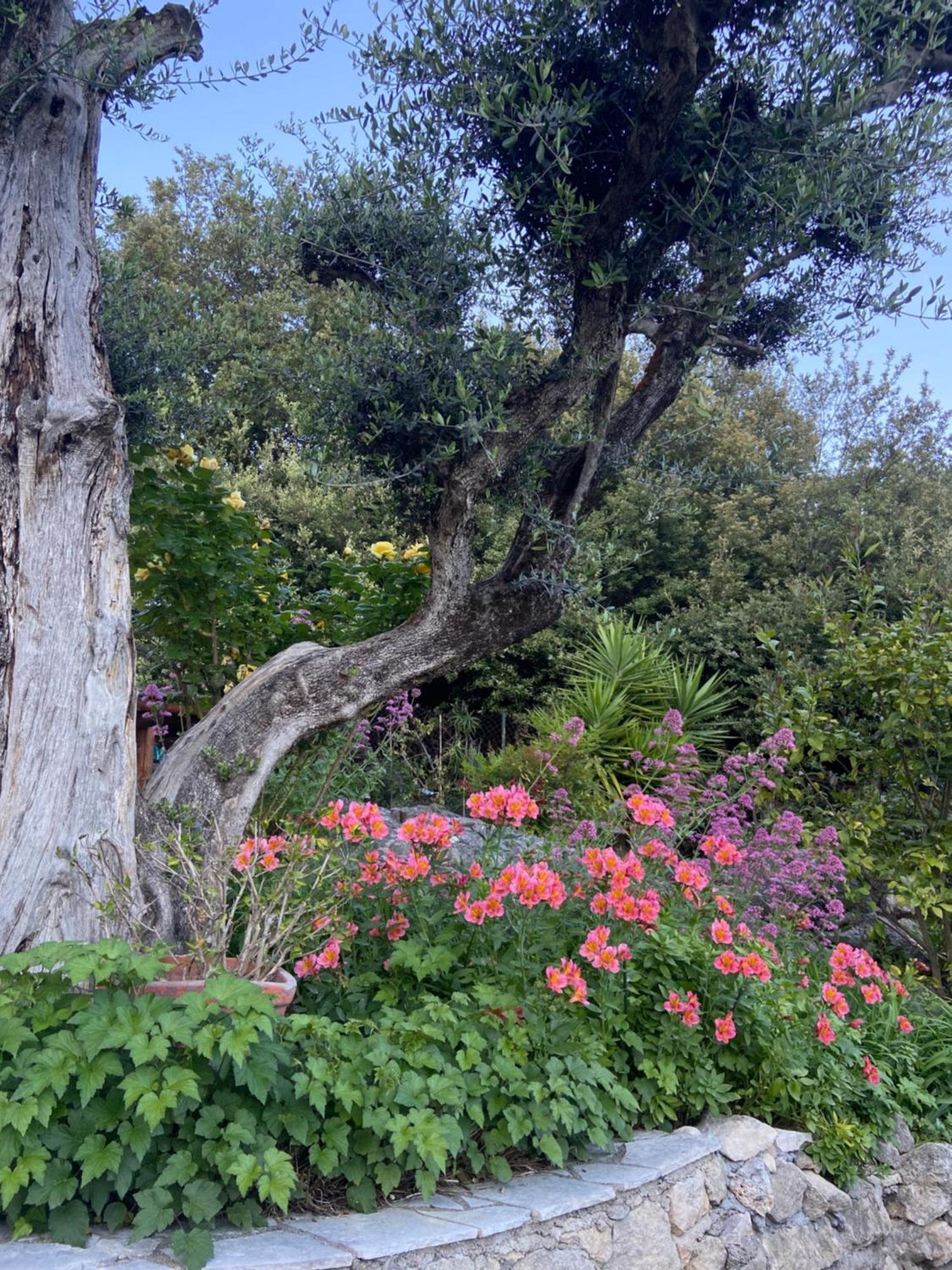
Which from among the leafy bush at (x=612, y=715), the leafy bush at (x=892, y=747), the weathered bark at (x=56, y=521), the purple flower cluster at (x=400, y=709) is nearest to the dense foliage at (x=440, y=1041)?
the weathered bark at (x=56, y=521)

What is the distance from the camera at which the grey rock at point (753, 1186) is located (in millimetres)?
3232

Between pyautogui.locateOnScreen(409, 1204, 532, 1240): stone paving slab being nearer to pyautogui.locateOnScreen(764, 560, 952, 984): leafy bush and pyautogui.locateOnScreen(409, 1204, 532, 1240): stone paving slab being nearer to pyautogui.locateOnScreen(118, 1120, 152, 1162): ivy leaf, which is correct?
pyautogui.locateOnScreen(118, 1120, 152, 1162): ivy leaf

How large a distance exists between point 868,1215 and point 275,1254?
2.29 meters

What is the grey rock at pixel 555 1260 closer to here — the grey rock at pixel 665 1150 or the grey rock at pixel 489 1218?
the grey rock at pixel 489 1218

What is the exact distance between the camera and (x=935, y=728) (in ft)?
17.3

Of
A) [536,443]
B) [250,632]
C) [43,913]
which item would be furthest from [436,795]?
[43,913]

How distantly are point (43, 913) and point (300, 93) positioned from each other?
12.6 ft

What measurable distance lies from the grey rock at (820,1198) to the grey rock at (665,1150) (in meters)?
0.46

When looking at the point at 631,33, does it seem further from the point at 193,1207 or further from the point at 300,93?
the point at 193,1207

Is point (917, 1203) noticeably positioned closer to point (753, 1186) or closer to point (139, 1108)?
point (753, 1186)

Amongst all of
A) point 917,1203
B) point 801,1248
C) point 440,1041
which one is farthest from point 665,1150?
point 917,1203

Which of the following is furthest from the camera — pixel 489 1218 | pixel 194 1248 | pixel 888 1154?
pixel 888 1154

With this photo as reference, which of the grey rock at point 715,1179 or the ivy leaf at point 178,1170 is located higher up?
the ivy leaf at point 178,1170

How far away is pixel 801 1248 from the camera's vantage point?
3.31 m
